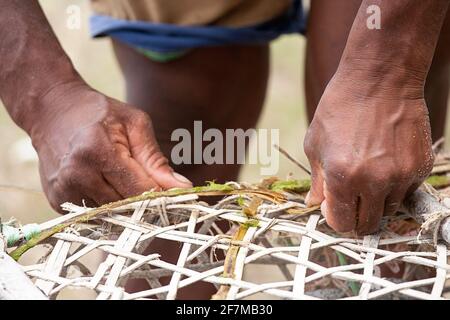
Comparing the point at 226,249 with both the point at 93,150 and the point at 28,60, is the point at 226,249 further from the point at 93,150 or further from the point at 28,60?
the point at 28,60

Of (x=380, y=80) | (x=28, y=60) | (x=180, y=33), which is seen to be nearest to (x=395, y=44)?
(x=380, y=80)

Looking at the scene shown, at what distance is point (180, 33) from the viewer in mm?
1186

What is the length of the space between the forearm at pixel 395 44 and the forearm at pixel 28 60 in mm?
314

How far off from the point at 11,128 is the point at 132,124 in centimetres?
130

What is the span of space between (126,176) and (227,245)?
150 mm

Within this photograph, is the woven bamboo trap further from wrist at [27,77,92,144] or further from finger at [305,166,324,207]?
wrist at [27,77,92,144]

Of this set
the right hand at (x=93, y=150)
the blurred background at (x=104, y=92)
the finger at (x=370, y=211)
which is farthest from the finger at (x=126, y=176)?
the blurred background at (x=104, y=92)

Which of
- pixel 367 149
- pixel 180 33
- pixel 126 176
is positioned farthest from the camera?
pixel 180 33

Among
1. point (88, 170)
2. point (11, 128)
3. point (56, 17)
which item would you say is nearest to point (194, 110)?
point (88, 170)

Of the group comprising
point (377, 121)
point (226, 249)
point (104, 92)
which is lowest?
point (104, 92)

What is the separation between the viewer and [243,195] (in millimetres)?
802

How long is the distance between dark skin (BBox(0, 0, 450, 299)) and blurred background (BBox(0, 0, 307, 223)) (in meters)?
0.76

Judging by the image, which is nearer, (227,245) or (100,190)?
(227,245)

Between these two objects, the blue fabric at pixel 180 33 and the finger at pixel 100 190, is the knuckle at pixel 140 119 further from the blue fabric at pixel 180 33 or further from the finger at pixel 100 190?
the blue fabric at pixel 180 33
